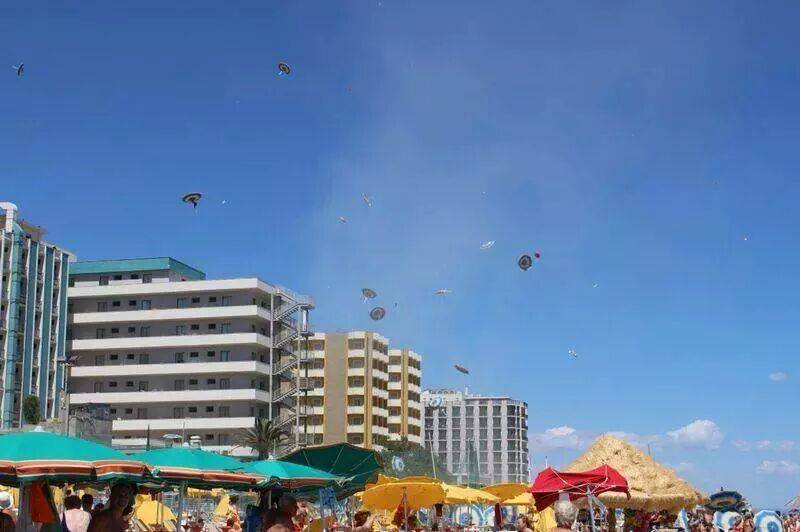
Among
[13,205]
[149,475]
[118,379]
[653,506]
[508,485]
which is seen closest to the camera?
[149,475]

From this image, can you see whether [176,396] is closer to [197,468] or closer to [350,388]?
[350,388]

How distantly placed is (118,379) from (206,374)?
8232 mm

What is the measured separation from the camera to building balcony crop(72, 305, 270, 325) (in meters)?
83.5

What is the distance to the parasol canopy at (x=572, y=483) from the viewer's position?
55.3 ft

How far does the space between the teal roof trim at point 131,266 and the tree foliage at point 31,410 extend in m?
16.3

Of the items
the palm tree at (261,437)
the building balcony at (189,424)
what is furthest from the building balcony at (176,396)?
the palm tree at (261,437)

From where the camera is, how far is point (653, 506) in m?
23.8

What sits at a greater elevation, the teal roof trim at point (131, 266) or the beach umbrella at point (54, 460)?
the teal roof trim at point (131, 266)

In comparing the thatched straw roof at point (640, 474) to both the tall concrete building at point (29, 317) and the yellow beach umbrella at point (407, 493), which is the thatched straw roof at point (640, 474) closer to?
the yellow beach umbrella at point (407, 493)

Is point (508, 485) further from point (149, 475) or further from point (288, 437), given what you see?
point (288, 437)

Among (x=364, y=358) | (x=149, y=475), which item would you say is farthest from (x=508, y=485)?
(x=364, y=358)

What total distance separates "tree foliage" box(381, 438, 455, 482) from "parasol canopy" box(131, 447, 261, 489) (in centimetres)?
6372

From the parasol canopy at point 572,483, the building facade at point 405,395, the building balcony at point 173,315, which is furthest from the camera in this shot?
the building facade at point 405,395

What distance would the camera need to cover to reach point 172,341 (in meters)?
84.5
